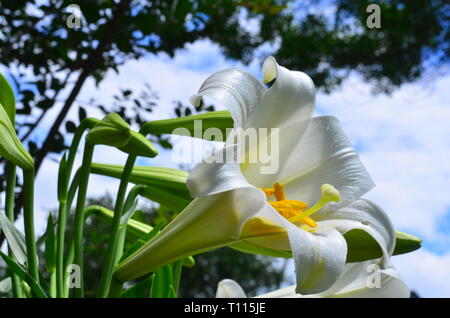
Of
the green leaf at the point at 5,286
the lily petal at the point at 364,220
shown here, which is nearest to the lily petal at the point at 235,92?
the lily petal at the point at 364,220

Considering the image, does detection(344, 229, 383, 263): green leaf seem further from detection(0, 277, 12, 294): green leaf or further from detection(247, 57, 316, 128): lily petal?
detection(0, 277, 12, 294): green leaf

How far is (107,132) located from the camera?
450 mm

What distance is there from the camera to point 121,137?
0.44m

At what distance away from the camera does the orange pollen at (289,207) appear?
17.9 inches

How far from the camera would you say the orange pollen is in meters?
0.46

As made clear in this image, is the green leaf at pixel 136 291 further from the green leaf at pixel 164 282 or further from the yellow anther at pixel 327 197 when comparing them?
the yellow anther at pixel 327 197

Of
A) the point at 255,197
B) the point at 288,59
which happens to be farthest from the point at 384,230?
the point at 288,59

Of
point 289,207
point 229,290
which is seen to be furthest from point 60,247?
point 229,290

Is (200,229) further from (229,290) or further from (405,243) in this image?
(229,290)

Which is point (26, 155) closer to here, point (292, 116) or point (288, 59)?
point (292, 116)
